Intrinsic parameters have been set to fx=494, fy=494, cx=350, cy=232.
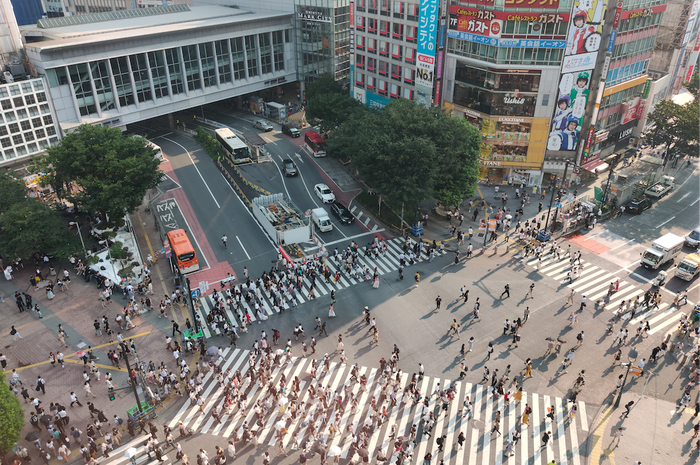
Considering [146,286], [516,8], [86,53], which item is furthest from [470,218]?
[86,53]

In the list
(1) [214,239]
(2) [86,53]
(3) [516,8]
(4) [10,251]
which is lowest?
(1) [214,239]

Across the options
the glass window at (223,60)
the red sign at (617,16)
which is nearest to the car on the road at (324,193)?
the glass window at (223,60)

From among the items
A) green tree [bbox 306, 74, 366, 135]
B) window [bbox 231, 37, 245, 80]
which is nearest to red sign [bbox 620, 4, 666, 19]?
green tree [bbox 306, 74, 366, 135]

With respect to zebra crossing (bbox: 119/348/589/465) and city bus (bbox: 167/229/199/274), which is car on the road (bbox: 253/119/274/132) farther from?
zebra crossing (bbox: 119/348/589/465)

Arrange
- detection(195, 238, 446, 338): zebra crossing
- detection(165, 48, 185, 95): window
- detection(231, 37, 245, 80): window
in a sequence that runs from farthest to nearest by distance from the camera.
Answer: detection(231, 37, 245, 80): window → detection(165, 48, 185, 95): window → detection(195, 238, 446, 338): zebra crossing

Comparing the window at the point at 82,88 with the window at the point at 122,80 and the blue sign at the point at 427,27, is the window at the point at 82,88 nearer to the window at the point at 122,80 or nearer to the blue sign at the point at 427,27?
the window at the point at 122,80

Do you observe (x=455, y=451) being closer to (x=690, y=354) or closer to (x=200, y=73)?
(x=690, y=354)
